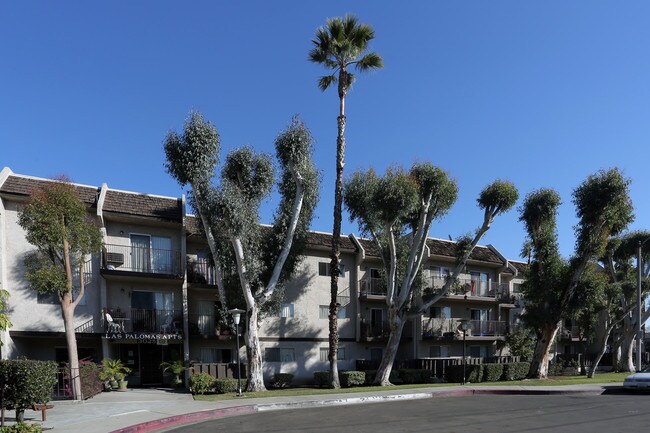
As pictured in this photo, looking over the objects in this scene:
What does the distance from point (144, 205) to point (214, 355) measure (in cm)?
873

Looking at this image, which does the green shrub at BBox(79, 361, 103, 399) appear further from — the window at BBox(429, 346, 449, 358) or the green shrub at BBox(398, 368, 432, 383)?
the window at BBox(429, 346, 449, 358)

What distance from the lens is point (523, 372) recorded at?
33.4 m

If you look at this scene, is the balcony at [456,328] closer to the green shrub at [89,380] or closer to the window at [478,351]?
the window at [478,351]

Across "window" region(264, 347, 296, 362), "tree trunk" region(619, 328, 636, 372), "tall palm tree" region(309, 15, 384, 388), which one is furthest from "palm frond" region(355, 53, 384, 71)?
"tree trunk" region(619, 328, 636, 372)

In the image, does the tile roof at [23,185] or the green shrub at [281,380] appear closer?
the tile roof at [23,185]

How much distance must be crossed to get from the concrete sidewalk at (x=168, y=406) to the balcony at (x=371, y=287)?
10.9m

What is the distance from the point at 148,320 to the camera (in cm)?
2688

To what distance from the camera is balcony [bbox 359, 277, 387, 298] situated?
34.7m

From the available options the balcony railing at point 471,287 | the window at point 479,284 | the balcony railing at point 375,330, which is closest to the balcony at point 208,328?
the balcony railing at point 375,330

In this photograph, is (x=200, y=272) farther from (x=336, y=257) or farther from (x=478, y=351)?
(x=478, y=351)

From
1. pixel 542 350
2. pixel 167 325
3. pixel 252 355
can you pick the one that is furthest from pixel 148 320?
pixel 542 350

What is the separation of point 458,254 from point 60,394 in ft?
76.1

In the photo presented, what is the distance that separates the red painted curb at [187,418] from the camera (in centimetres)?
1362

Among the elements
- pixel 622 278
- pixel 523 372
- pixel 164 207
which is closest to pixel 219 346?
pixel 164 207
